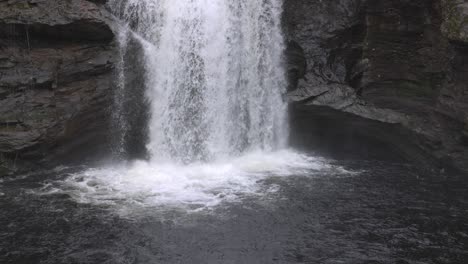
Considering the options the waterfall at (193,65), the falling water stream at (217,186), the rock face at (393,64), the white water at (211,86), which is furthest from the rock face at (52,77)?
the rock face at (393,64)

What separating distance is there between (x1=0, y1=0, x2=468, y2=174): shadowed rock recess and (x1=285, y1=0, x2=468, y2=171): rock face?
26mm

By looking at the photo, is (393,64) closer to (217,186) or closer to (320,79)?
(320,79)

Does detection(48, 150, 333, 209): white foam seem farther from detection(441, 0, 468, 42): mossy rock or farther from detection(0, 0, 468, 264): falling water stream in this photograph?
detection(441, 0, 468, 42): mossy rock

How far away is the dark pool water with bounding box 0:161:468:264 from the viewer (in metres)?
7.42

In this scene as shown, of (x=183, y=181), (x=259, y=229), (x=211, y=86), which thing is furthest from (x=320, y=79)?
(x=259, y=229)

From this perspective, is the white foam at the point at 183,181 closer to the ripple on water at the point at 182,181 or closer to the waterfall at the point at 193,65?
the ripple on water at the point at 182,181

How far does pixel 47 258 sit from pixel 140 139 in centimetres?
554

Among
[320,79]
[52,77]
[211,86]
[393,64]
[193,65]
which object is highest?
[393,64]

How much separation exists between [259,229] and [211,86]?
526 cm

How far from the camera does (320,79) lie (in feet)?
43.2

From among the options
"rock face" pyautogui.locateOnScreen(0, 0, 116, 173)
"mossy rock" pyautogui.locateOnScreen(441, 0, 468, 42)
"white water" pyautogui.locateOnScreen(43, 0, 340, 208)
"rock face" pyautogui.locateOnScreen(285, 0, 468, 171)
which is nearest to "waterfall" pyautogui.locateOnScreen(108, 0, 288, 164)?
"white water" pyautogui.locateOnScreen(43, 0, 340, 208)

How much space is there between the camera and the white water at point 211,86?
12.1 meters

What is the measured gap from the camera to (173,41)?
12.3 m

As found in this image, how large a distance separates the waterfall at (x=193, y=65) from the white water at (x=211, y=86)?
0.03 m
